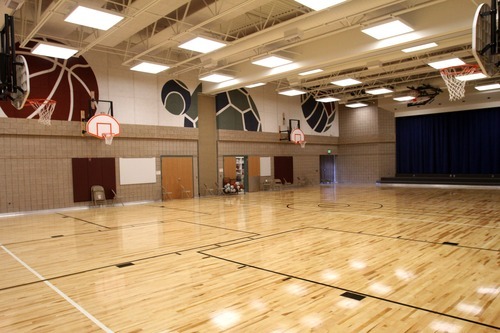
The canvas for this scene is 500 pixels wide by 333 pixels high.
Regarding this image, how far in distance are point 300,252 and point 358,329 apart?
3.00m

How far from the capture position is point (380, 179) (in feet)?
78.9

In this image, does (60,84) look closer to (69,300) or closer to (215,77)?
(215,77)

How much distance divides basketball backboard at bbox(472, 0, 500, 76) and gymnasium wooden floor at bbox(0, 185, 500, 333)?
2996 mm

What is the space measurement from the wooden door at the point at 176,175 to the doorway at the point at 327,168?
12080 mm

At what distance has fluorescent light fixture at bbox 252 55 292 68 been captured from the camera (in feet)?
41.9

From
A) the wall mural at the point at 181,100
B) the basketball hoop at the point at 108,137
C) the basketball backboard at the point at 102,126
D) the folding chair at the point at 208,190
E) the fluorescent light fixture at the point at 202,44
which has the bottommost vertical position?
the folding chair at the point at 208,190

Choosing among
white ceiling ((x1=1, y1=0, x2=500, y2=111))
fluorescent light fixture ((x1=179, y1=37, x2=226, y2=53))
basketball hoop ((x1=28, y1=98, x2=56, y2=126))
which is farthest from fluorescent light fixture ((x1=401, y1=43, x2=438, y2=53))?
basketball hoop ((x1=28, y1=98, x2=56, y2=126))

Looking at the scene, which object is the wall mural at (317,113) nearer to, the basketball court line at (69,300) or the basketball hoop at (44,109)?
the basketball hoop at (44,109)

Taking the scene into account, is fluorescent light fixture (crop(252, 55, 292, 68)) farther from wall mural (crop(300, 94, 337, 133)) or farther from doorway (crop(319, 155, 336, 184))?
doorway (crop(319, 155, 336, 184))

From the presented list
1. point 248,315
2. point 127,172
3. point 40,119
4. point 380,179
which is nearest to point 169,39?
point 40,119

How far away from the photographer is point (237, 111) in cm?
1955

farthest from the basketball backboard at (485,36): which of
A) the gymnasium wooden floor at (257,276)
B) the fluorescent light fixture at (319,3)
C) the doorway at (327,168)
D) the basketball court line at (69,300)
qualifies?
the doorway at (327,168)

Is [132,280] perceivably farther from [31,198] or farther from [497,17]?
[31,198]

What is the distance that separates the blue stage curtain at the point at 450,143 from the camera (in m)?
21.8
